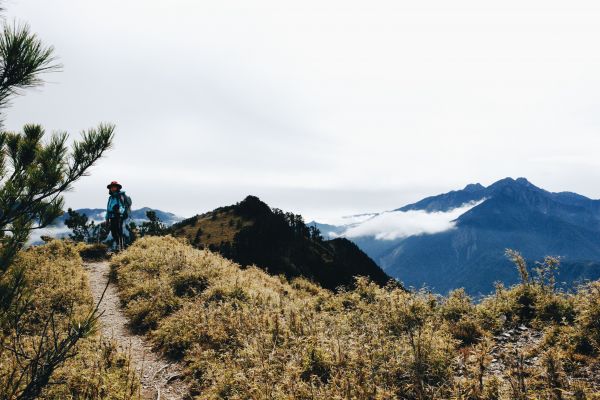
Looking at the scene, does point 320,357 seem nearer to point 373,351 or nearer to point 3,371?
point 373,351

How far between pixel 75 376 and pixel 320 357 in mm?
5275

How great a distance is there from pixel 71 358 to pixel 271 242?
243 ft

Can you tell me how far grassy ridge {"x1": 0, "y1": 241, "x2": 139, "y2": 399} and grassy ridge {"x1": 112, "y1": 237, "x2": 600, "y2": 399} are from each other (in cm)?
154

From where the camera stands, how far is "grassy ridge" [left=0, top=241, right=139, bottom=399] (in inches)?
275

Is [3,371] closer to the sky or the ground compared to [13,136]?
closer to the ground

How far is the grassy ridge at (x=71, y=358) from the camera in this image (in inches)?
275

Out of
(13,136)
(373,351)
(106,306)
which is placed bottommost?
(106,306)

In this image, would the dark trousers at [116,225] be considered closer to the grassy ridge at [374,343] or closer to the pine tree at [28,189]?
the grassy ridge at [374,343]

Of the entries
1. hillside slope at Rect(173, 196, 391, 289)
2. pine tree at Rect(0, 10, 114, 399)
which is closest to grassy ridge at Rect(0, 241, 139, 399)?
pine tree at Rect(0, 10, 114, 399)

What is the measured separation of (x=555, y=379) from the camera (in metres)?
5.78

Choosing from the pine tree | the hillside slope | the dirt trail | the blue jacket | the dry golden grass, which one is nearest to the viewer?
the pine tree

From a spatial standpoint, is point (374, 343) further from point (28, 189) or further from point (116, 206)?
point (116, 206)

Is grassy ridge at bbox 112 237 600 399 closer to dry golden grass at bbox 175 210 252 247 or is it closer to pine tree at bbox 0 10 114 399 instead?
pine tree at bbox 0 10 114 399

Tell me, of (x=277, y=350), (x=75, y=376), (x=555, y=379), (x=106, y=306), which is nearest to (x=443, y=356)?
(x=555, y=379)
